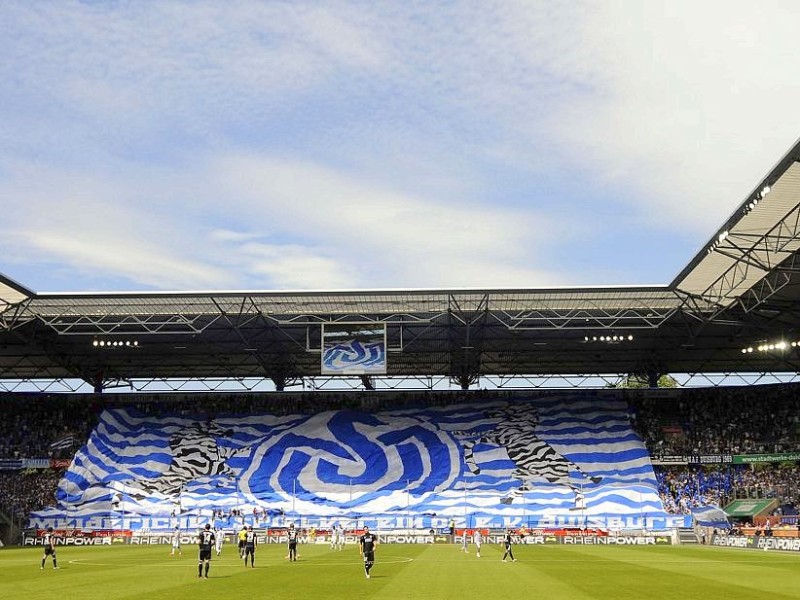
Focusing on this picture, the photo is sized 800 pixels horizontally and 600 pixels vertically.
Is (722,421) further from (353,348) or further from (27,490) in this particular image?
(27,490)

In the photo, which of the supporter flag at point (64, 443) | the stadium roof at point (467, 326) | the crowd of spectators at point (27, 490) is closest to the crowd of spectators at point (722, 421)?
the stadium roof at point (467, 326)

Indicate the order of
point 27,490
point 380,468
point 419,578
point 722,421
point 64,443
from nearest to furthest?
point 419,578
point 27,490
point 380,468
point 722,421
point 64,443

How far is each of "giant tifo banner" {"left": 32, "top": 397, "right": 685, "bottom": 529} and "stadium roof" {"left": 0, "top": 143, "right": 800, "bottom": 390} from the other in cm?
505

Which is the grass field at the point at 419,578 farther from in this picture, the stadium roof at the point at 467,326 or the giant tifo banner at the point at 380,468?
the giant tifo banner at the point at 380,468

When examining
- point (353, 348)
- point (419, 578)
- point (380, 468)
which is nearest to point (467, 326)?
point (353, 348)

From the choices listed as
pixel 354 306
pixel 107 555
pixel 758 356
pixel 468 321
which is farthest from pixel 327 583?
pixel 758 356

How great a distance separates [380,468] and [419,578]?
155 ft

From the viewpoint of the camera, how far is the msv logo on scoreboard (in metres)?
63.2

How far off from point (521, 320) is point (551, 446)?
19.8m

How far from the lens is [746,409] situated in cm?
8131

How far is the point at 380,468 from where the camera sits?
253 ft

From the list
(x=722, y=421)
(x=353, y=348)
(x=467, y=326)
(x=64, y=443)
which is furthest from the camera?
(x=64, y=443)

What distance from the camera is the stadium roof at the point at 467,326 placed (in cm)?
5384

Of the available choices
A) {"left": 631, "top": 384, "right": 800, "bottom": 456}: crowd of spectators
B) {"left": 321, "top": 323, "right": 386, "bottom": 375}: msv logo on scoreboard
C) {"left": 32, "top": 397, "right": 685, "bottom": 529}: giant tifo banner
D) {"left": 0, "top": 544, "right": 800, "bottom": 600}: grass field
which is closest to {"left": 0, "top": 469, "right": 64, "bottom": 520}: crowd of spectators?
{"left": 32, "top": 397, "right": 685, "bottom": 529}: giant tifo banner
